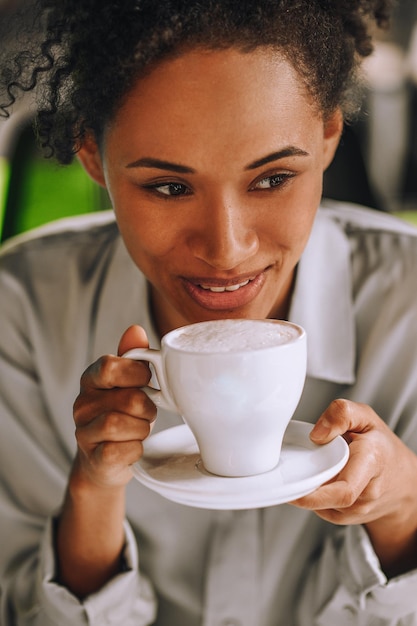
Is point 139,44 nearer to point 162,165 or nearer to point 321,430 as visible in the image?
point 162,165

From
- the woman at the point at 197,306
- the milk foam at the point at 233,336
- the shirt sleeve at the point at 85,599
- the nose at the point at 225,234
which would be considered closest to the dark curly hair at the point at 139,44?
the woman at the point at 197,306

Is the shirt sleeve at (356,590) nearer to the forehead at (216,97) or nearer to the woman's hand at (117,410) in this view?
the woman's hand at (117,410)

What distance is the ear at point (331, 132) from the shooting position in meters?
0.79

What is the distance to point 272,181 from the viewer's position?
2.39ft

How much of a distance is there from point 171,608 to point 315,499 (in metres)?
0.45

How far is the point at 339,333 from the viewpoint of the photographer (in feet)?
3.18

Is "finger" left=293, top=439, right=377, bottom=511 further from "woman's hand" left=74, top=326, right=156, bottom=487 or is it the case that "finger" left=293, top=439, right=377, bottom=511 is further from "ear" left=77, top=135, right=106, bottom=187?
"ear" left=77, top=135, right=106, bottom=187

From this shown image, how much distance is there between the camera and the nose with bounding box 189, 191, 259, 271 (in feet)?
2.25

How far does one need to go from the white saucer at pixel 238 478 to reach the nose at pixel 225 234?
0.17 meters

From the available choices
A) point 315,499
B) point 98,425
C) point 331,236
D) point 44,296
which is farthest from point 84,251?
point 315,499

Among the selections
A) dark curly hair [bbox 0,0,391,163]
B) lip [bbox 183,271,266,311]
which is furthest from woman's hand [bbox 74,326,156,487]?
dark curly hair [bbox 0,0,391,163]

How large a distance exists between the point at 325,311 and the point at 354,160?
2.15ft

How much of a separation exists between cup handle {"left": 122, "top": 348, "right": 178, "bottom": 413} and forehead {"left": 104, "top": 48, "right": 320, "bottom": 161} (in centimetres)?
19

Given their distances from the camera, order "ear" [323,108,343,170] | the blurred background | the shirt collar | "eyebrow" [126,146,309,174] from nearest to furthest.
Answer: "eyebrow" [126,146,309,174] < "ear" [323,108,343,170] < the shirt collar < the blurred background
